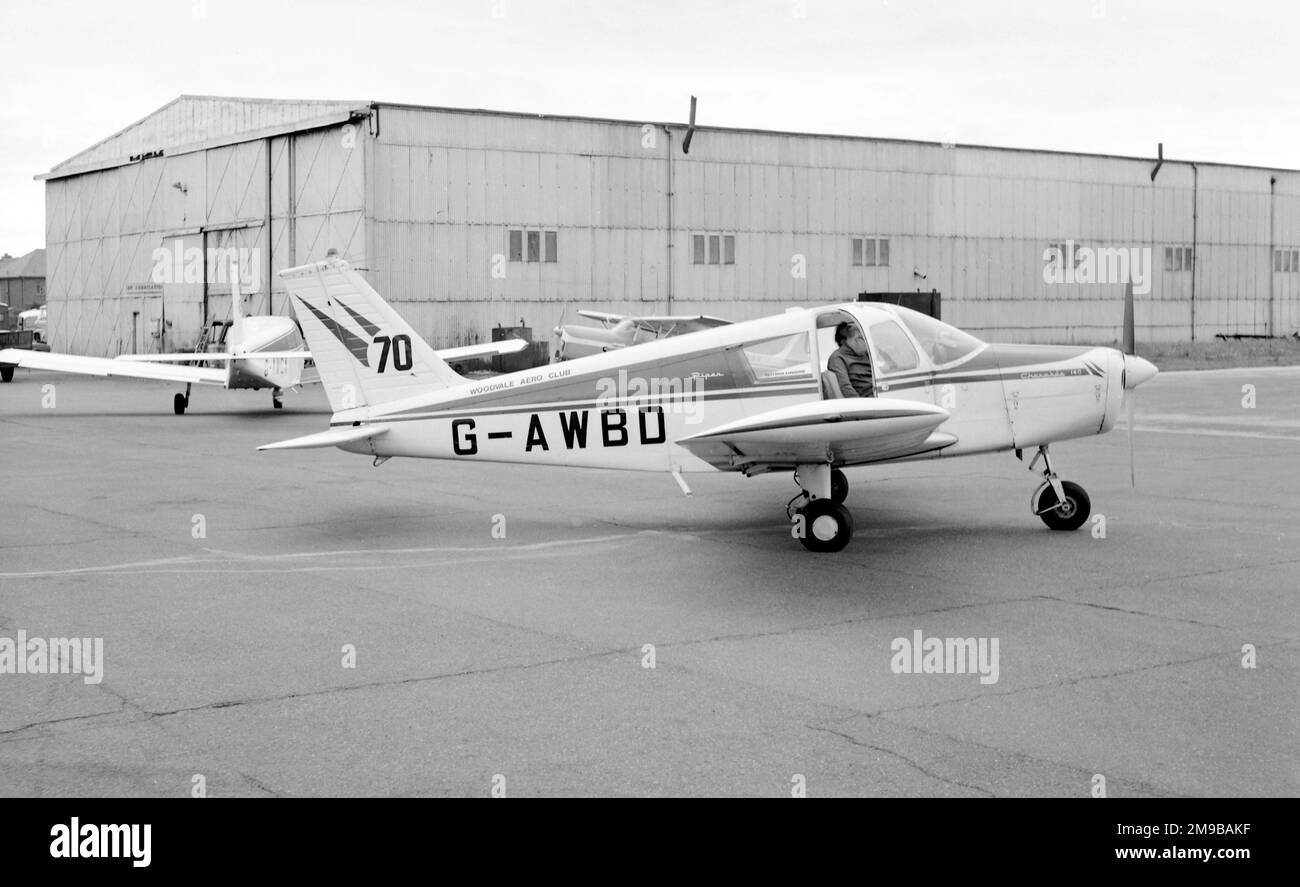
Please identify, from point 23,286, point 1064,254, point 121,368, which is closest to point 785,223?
point 1064,254

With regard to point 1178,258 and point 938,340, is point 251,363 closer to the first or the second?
point 938,340

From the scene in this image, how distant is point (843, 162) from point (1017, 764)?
42524mm

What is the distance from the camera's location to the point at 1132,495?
14547 millimetres

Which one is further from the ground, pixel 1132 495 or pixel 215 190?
pixel 215 190

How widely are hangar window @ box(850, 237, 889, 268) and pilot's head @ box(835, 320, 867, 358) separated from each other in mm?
35885

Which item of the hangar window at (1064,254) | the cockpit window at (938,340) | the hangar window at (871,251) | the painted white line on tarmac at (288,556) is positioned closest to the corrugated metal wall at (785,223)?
the hangar window at (871,251)

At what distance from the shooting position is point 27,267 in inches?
5581

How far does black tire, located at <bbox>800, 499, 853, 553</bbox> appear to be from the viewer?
11.0 m

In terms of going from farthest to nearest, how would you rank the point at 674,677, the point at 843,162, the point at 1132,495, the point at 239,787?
1. the point at 843,162
2. the point at 1132,495
3. the point at 674,677
4. the point at 239,787

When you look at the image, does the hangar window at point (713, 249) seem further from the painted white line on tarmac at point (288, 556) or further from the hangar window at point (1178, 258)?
the painted white line on tarmac at point (288, 556)

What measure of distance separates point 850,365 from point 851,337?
0.28 metres

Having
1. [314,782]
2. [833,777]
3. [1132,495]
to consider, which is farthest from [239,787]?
[1132,495]
